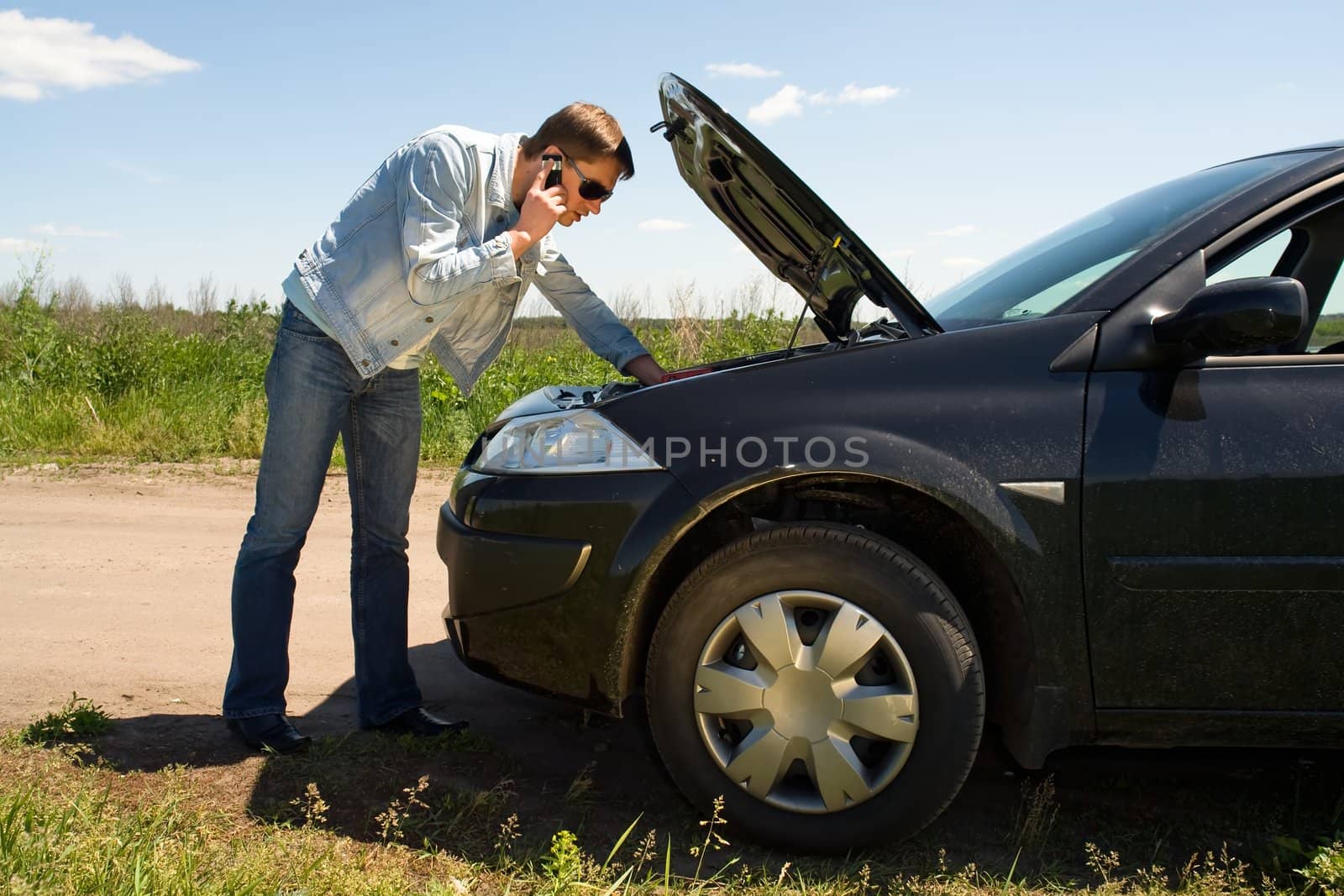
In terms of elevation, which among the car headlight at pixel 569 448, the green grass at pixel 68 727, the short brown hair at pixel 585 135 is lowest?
the green grass at pixel 68 727

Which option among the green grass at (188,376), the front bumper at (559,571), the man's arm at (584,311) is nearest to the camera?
the front bumper at (559,571)

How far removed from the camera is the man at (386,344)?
2809 millimetres

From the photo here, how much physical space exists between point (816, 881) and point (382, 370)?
194 centimetres

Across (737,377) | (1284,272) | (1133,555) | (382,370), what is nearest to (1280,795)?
(1133,555)

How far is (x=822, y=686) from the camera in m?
2.26

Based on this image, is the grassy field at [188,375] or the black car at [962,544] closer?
Result: the black car at [962,544]

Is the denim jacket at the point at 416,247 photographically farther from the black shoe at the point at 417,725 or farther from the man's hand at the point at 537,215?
the black shoe at the point at 417,725

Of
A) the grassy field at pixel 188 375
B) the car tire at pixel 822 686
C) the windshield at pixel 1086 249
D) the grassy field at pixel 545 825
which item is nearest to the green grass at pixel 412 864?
the grassy field at pixel 545 825

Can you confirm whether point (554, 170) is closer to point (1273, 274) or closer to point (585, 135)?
point (585, 135)

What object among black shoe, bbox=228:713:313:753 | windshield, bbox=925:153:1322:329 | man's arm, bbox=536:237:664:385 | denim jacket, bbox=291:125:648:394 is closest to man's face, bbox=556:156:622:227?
denim jacket, bbox=291:125:648:394

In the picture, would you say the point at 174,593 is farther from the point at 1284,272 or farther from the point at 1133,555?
the point at 1284,272

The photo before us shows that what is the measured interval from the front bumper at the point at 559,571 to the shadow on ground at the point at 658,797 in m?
0.34

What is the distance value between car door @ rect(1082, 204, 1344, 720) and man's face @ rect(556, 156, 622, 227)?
146 cm

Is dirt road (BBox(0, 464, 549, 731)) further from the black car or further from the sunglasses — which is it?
the sunglasses
